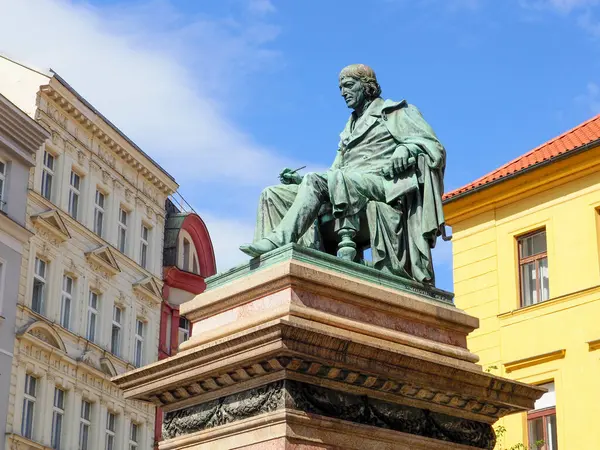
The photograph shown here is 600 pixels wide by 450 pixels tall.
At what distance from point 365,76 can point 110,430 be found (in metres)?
24.6

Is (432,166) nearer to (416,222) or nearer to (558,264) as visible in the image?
(416,222)

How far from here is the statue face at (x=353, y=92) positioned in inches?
460

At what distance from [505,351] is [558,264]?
1.96 m

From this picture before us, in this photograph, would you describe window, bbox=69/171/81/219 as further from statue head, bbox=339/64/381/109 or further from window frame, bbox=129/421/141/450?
statue head, bbox=339/64/381/109

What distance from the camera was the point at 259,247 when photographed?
1022 cm

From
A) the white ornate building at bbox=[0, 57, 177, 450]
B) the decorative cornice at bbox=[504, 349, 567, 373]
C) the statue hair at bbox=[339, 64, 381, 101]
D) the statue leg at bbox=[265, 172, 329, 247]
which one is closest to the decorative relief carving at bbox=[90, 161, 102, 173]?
the white ornate building at bbox=[0, 57, 177, 450]

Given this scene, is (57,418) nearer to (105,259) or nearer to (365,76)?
(105,259)

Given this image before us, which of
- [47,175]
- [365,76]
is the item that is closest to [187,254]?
[47,175]

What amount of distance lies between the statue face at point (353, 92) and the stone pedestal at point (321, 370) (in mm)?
2046

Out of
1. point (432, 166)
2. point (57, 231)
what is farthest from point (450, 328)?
point (57, 231)

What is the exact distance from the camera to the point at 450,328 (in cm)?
1056

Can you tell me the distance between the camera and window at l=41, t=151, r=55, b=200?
3297 centimetres

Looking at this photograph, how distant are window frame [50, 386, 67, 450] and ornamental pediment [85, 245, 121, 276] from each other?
4054mm

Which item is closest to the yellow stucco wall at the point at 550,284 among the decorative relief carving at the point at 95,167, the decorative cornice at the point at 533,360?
the decorative cornice at the point at 533,360
